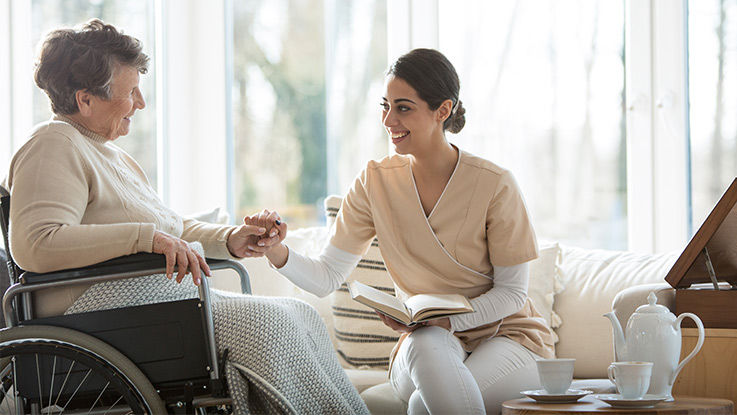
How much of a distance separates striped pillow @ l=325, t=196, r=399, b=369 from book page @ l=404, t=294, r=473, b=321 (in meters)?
0.76

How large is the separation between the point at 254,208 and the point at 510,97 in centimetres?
132

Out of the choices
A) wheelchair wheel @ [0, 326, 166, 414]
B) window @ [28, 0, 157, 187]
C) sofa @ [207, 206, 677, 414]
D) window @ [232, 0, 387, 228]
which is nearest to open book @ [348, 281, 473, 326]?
wheelchair wheel @ [0, 326, 166, 414]

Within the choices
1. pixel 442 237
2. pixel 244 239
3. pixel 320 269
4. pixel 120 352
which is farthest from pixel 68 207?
pixel 442 237

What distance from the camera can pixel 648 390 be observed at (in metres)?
1.56

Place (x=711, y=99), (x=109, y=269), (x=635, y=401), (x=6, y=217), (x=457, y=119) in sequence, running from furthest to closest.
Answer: (x=711, y=99) < (x=457, y=119) < (x=6, y=217) < (x=109, y=269) < (x=635, y=401)

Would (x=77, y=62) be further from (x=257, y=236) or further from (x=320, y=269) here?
(x=320, y=269)

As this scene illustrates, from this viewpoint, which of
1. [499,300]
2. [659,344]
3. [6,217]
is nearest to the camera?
[659,344]

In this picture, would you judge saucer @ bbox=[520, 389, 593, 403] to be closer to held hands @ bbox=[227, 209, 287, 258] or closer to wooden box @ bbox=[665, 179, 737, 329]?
wooden box @ bbox=[665, 179, 737, 329]

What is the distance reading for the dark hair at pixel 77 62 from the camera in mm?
1896

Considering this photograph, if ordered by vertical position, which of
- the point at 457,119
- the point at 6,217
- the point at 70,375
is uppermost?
the point at 457,119

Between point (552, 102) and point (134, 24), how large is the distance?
1916mm

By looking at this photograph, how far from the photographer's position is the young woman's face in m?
2.13

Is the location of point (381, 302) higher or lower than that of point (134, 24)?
lower

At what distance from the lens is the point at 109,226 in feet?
5.65
